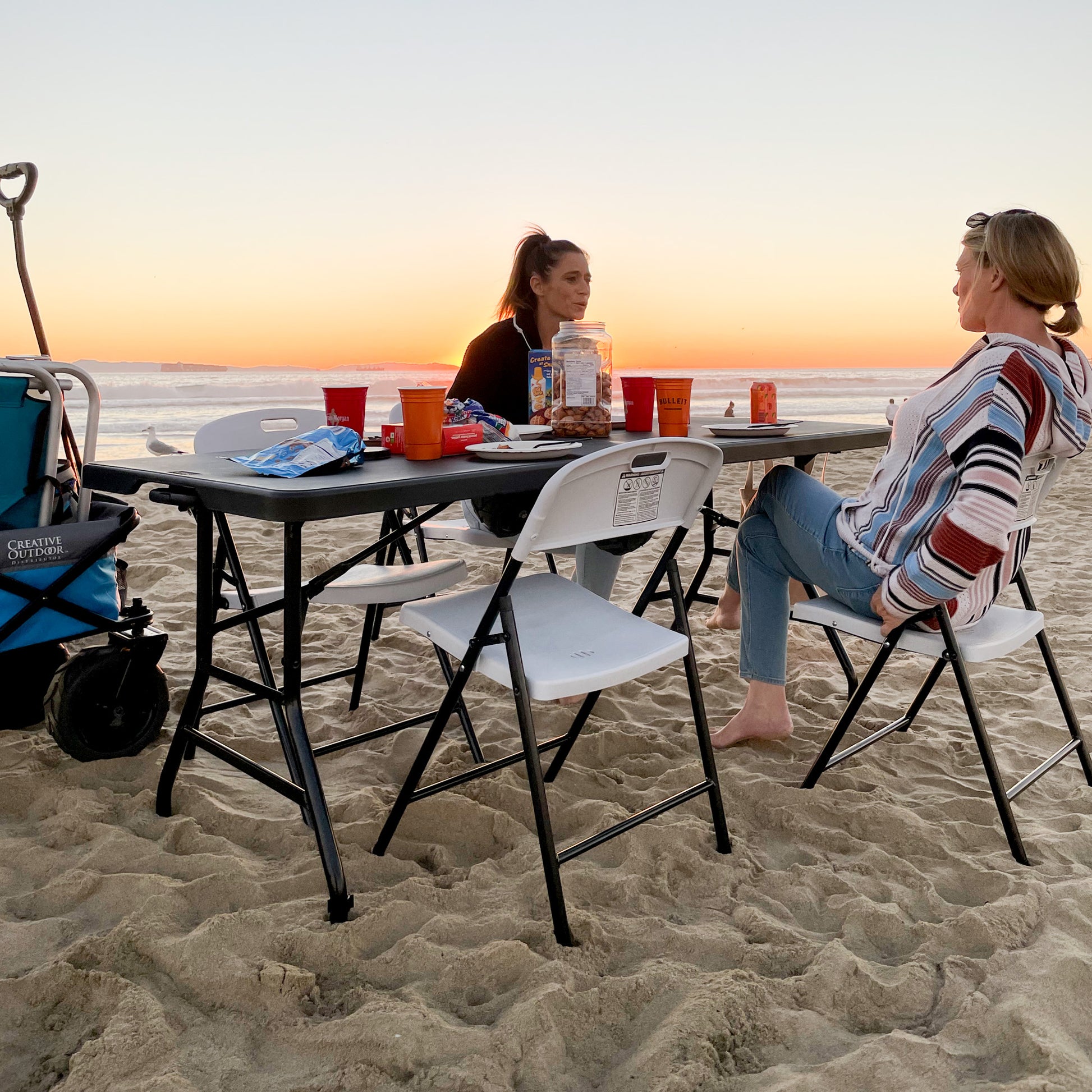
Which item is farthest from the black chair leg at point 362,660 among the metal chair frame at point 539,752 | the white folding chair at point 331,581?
the metal chair frame at point 539,752

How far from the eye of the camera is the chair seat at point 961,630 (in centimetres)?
197

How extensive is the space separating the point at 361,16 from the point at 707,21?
3315 millimetres

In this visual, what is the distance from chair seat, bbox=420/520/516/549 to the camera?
2.95 m

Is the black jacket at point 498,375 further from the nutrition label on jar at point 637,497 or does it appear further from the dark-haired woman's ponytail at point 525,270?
the nutrition label on jar at point 637,497

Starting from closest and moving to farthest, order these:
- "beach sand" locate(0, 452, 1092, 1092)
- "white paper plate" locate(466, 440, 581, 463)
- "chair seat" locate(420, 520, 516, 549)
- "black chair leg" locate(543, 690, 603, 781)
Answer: "beach sand" locate(0, 452, 1092, 1092) → "white paper plate" locate(466, 440, 581, 463) → "black chair leg" locate(543, 690, 603, 781) → "chair seat" locate(420, 520, 516, 549)

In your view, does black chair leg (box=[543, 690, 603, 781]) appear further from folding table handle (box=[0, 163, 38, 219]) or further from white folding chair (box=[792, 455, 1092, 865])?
folding table handle (box=[0, 163, 38, 219])

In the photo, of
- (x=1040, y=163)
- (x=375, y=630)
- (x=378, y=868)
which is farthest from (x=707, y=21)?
(x=378, y=868)

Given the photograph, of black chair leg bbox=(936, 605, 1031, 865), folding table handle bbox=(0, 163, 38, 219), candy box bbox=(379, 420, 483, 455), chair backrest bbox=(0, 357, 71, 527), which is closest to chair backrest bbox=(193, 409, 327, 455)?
chair backrest bbox=(0, 357, 71, 527)

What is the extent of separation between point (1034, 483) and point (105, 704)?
242cm

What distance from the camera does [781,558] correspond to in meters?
2.39

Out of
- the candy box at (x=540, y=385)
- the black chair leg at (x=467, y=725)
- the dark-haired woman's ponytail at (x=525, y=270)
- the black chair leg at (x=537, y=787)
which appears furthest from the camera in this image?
the dark-haired woman's ponytail at (x=525, y=270)

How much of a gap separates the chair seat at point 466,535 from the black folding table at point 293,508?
68 centimetres

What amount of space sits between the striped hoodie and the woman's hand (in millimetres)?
14

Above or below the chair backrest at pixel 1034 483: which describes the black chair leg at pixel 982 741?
below
